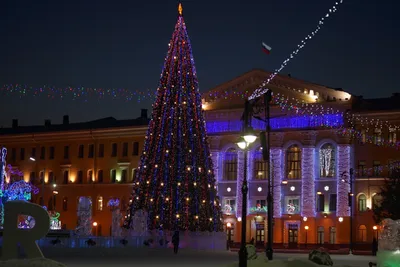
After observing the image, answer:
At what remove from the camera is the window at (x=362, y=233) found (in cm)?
6856

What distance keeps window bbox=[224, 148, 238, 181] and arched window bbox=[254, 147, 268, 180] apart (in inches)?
78.6

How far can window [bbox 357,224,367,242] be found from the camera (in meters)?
68.6

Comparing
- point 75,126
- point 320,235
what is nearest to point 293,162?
point 320,235

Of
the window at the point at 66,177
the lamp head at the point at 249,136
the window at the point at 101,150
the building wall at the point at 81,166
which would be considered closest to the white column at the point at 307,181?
the building wall at the point at 81,166

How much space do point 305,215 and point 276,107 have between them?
385 inches

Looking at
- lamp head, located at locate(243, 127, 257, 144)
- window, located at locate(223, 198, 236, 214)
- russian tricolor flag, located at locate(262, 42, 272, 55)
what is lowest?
lamp head, located at locate(243, 127, 257, 144)

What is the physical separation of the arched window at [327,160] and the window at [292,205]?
3144 mm

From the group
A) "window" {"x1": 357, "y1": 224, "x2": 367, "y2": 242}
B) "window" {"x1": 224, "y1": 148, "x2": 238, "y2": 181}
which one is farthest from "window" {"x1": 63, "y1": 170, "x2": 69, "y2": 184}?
"window" {"x1": 357, "y1": 224, "x2": 367, "y2": 242}

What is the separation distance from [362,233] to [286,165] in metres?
9.39

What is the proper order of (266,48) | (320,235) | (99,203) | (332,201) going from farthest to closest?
(99,203)
(332,201)
(320,235)
(266,48)

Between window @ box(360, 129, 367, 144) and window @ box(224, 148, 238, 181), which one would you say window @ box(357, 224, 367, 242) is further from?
window @ box(224, 148, 238, 181)

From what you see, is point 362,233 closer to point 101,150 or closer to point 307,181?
point 307,181

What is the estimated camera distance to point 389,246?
2323 centimetres

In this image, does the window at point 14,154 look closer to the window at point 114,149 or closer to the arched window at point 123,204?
the window at point 114,149
